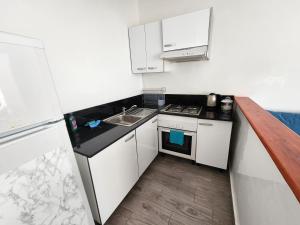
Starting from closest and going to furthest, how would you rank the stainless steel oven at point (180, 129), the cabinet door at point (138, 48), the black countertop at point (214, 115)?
the black countertop at point (214, 115) < the stainless steel oven at point (180, 129) < the cabinet door at point (138, 48)

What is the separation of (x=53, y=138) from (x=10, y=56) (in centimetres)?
45

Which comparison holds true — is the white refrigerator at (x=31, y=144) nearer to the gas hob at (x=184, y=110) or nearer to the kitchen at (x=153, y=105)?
the kitchen at (x=153, y=105)

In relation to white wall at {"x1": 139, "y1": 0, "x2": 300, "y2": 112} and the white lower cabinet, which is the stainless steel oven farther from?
white wall at {"x1": 139, "y1": 0, "x2": 300, "y2": 112}

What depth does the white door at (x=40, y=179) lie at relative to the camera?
629 mm

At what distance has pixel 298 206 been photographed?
45 centimetres

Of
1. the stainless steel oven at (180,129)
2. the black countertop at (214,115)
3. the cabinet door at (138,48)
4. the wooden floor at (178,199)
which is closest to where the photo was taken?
the wooden floor at (178,199)

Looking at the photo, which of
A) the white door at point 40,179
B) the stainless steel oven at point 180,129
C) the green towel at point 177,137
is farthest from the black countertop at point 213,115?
the white door at point 40,179

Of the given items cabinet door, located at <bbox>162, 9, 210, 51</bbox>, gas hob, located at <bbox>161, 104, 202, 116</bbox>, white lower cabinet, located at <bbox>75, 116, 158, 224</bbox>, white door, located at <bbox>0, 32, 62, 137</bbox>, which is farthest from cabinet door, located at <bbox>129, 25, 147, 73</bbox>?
white door, located at <bbox>0, 32, 62, 137</bbox>

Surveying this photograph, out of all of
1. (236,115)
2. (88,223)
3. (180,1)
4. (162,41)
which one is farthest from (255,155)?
(180,1)

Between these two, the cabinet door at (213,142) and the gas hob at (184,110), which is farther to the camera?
the gas hob at (184,110)

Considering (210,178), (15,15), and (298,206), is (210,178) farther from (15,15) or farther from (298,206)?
(15,15)

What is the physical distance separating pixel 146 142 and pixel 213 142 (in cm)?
91

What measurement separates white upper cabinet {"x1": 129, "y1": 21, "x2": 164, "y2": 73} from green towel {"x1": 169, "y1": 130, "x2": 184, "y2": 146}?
0.97 meters

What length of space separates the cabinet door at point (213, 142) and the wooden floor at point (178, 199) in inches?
8.1
